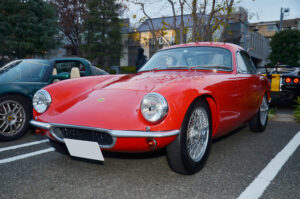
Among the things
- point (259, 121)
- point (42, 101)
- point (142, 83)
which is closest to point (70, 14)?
point (259, 121)

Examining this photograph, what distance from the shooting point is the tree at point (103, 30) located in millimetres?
24062

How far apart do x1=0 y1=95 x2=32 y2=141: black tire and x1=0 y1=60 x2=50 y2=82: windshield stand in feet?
1.29

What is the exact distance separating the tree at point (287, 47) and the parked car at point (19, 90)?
2986 centimetres

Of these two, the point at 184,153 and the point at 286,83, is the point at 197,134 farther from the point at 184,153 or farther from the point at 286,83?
the point at 286,83

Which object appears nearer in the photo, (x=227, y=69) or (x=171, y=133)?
(x=171, y=133)

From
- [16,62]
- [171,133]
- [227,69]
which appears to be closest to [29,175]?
[171,133]

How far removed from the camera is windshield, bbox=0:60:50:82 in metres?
4.13

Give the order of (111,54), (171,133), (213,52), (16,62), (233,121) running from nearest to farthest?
(171,133) → (233,121) → (213,52) → (16,62) → (111,54)

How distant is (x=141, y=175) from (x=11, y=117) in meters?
2.38

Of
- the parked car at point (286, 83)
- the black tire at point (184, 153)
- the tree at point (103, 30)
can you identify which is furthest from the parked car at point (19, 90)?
the tree at point (103, 30)

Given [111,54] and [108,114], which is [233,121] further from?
[111,54]

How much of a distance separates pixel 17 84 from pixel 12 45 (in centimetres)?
1224

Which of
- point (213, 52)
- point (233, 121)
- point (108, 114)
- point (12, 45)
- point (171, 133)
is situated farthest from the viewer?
point (12, 45)

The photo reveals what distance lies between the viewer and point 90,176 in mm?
2414
